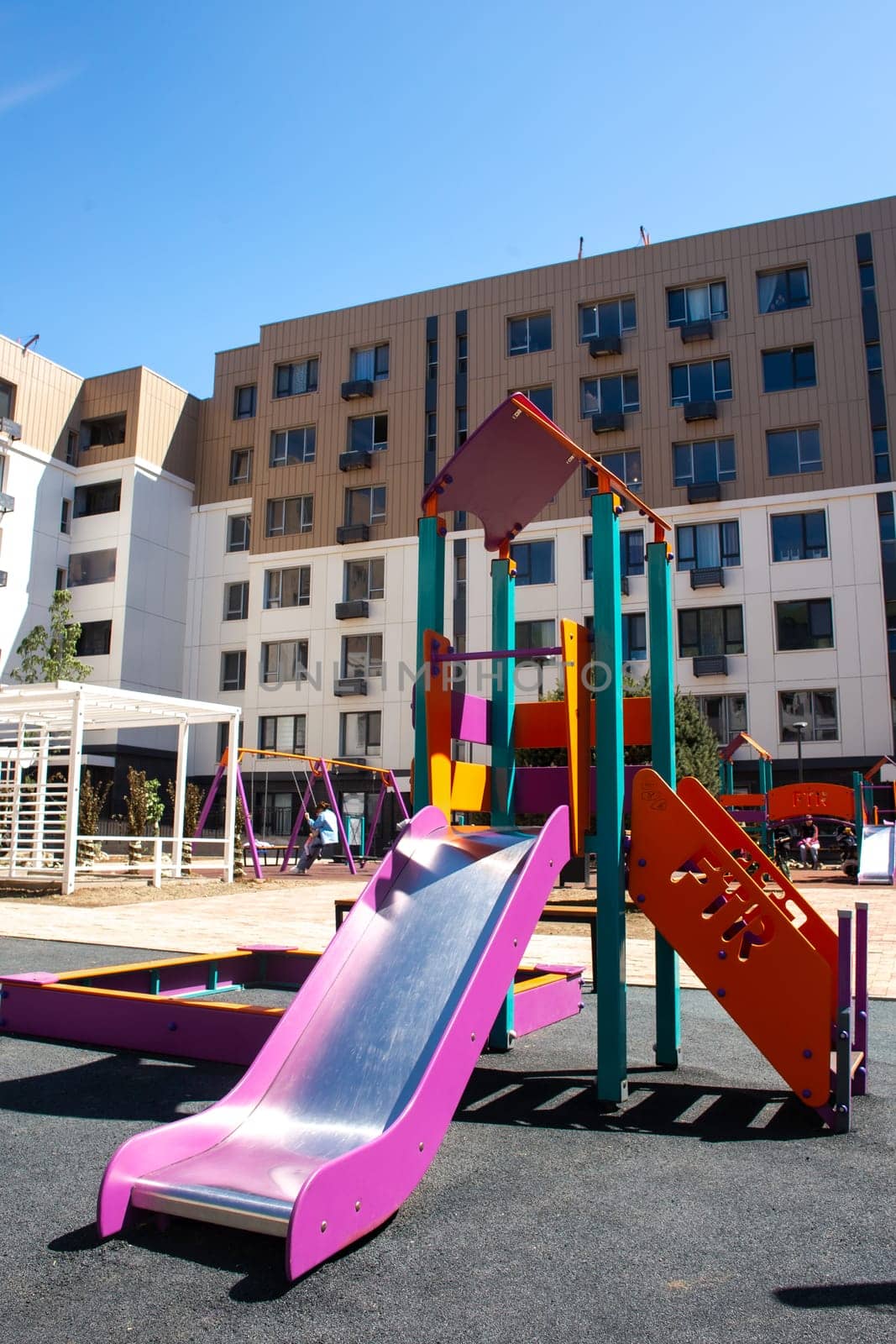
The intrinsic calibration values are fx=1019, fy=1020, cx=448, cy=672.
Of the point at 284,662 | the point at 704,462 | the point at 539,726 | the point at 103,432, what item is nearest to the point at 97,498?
the point at 103,432

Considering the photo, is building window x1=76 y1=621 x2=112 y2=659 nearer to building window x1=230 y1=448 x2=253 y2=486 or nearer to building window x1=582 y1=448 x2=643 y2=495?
building window x1=230 y1=448 x2=253 y2=486

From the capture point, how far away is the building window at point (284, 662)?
38.5m

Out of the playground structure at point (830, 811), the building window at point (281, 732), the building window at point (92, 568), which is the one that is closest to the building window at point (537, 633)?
the building window at point (281, 732)

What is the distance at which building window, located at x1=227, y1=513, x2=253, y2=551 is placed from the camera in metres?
41.8

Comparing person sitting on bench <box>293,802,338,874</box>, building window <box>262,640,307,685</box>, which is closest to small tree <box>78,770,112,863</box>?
person sitting on bench <box>293,802,338,874</box>

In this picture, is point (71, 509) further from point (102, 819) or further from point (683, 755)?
point (683, 755)

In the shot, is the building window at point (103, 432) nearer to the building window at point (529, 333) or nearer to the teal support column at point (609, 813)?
the building window at point (529, 333)

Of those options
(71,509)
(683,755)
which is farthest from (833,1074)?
(71,509)

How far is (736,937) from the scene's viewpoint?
4941mm

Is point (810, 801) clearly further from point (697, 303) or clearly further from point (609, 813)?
point (697, 303)

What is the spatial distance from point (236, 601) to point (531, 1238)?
39.3 meters

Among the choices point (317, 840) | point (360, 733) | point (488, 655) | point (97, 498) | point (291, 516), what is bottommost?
point (317, 840)

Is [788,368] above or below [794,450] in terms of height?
above

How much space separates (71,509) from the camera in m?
40.6
